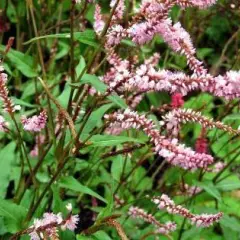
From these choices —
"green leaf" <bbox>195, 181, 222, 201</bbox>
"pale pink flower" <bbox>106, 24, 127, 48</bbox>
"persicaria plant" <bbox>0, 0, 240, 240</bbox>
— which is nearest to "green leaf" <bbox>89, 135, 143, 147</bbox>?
"persicaria plant" <bbox>0, 0, 240, 240</bbox>

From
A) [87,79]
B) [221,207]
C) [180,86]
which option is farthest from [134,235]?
[180,86]


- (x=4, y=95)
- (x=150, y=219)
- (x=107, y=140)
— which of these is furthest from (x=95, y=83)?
(x=150, y=219)

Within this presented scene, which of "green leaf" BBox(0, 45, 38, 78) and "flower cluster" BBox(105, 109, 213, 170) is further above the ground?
"flower cluster" BBox(105, 109, 213, 170)

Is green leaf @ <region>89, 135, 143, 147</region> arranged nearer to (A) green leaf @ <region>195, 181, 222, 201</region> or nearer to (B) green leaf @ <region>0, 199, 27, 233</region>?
(B) green leaf @ <region>0, 199, 27, 233</region>

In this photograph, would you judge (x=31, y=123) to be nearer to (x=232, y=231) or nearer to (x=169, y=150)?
(x=169, y=150)

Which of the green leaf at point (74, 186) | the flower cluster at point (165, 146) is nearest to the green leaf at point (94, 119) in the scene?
the green leaf at point (74, 186)

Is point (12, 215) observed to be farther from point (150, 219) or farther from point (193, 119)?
point (193, 119)

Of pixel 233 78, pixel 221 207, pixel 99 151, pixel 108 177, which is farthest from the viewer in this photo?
pixel 221 207
